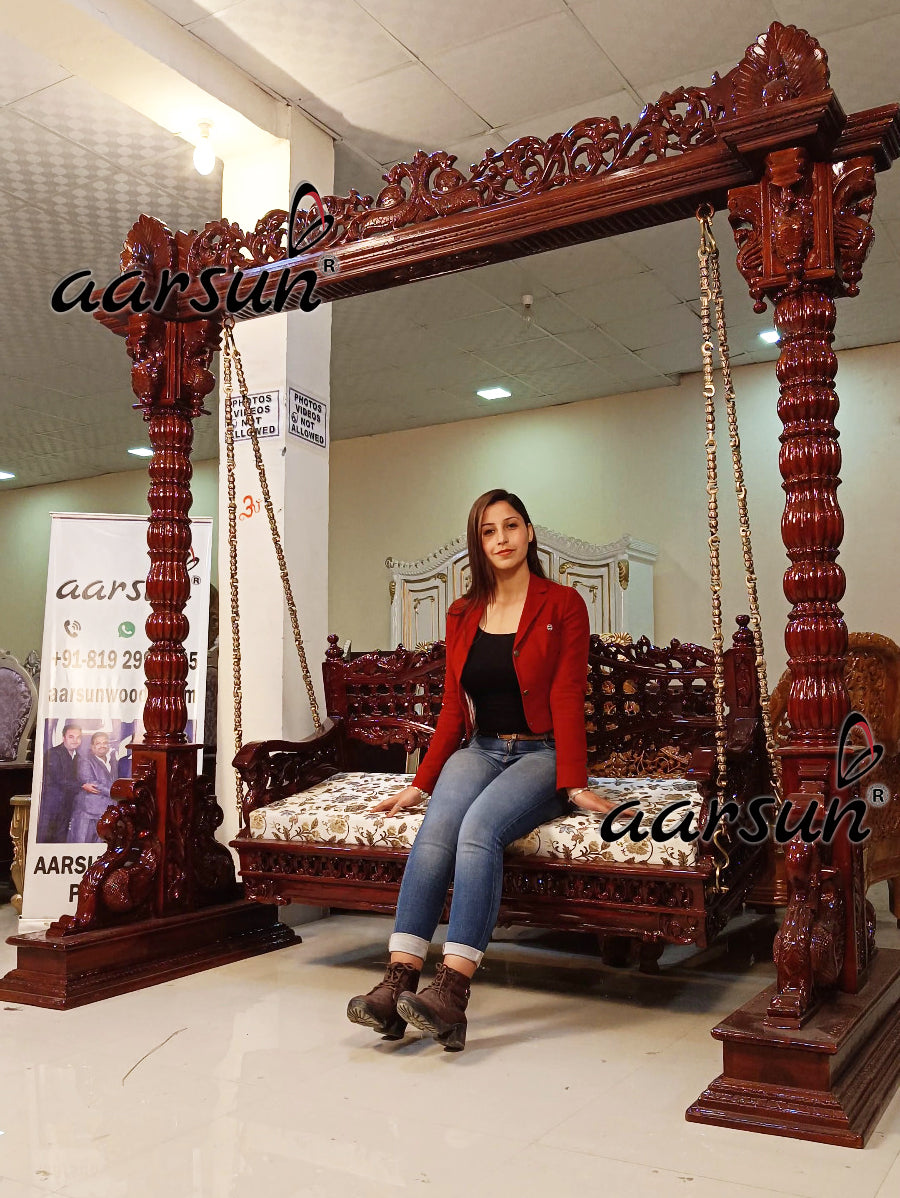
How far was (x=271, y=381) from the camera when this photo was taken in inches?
172

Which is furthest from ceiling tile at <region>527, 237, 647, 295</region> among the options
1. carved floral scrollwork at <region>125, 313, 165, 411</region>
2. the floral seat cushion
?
the floral seat cushion

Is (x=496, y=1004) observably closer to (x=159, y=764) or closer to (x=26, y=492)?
(x=159, y=764)

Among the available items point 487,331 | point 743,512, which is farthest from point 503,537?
point 487,331

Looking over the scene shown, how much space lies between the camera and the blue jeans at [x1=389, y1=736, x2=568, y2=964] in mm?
2766

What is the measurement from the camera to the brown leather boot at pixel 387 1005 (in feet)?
8.57

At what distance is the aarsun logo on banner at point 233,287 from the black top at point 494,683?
1243mm

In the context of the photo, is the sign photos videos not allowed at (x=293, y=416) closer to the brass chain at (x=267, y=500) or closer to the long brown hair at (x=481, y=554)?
the brass chain at (x=267, y=500)

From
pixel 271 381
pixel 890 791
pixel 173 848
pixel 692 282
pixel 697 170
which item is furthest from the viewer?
pixel 692 282

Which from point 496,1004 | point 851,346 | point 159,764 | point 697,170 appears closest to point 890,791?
Answer: point 496,1004

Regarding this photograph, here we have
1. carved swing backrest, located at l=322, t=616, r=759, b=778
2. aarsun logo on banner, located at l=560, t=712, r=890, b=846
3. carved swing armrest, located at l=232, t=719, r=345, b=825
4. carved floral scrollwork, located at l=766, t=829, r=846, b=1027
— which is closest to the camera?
carved floral scrollwork, located at l=766, t=829, r=846, b=1027

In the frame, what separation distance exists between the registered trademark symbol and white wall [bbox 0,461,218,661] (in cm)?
782

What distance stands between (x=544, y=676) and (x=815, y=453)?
1.00 m

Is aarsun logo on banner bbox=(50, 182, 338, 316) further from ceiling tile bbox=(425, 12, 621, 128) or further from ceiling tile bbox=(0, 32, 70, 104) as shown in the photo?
ceiling tile bbox=(425, 12, 621, 128)

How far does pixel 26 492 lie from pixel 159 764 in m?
8.83
